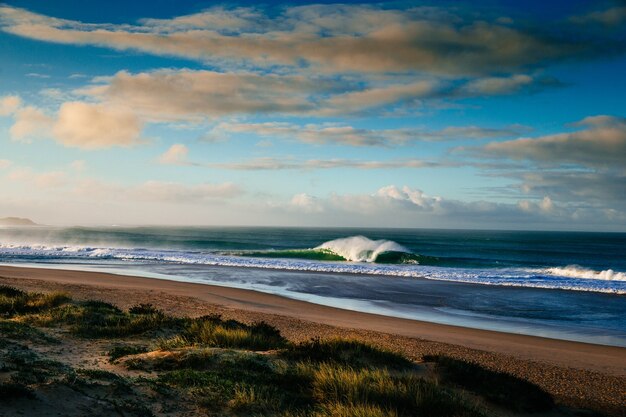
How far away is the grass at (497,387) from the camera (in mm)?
7641

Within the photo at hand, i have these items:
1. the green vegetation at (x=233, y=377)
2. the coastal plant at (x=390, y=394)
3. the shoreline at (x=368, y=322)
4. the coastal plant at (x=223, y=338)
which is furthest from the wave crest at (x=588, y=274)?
the coastal plant at (x=390, y=394)

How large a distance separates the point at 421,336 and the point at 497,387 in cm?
677

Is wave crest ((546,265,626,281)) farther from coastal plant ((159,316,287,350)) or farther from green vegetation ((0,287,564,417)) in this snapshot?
coastal plant ((159,316,287,350))

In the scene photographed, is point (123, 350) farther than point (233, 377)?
Yes

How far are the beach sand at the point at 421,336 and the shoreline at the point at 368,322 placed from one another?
3 cm

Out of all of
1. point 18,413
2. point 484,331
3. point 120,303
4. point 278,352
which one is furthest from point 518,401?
point 120,303

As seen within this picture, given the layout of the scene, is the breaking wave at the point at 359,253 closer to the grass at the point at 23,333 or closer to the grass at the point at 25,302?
the grass at the point at 25,302

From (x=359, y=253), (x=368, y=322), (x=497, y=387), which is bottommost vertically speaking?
(x=368, y=322)

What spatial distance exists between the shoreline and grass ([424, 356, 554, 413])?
14.3 ft

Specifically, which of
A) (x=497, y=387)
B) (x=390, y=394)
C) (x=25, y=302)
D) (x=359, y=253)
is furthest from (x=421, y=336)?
(x=359, y=253)

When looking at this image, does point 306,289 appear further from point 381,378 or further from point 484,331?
point 381,378

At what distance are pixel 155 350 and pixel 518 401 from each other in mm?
6837

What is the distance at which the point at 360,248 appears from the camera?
57625 mm

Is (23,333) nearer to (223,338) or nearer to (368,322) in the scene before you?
(223,338)
